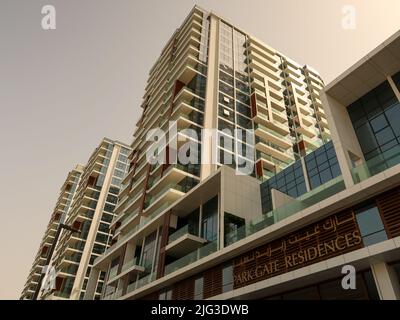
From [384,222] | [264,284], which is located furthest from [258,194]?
[384,222]

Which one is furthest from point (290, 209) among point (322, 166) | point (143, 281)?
point (143, 281)

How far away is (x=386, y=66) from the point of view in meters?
20.2

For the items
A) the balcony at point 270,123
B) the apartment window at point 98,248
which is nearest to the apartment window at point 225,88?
the balcony at point 270,123

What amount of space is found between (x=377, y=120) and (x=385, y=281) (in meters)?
10.7

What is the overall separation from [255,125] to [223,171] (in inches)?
874

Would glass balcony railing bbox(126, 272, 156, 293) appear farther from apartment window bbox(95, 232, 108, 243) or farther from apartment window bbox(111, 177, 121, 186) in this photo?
apartment window bbox(111, 177, 121, 186)

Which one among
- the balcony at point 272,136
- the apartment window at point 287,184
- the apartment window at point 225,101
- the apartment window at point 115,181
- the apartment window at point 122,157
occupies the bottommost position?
the apartment window at point 287,184

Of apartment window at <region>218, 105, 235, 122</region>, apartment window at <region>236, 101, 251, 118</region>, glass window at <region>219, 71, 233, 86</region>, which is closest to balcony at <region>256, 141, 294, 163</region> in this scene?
apartment window at <region>218, 105, 235, 122</region>

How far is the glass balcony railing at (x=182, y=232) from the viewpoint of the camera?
28.3 metres

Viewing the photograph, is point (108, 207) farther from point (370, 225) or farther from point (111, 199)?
point (370, 225)

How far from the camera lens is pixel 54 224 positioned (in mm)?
87812

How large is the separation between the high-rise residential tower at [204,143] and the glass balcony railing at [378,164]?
9.97 m

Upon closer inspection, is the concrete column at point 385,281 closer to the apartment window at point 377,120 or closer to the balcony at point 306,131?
the apartment window at point 377,120
